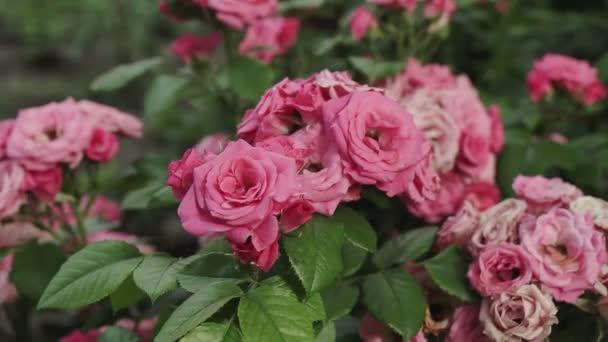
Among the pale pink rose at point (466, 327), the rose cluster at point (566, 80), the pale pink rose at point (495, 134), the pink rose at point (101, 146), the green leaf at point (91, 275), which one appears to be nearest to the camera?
the green leaf at point (91, 275)

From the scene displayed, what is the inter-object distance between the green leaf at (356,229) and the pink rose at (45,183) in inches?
20.3

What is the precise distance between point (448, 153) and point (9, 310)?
0.82 metres

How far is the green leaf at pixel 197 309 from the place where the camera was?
0.85 m

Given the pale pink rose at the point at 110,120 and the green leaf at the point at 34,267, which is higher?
the pale pink rose at the point at 110,120

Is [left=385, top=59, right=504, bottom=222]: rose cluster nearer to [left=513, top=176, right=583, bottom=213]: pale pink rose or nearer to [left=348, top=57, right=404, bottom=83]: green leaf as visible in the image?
[left=348, top=57, right=404, bottom=83]: green leaf

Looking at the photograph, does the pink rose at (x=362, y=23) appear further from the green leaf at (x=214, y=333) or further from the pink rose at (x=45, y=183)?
the green leaf at (x=214, y=333)

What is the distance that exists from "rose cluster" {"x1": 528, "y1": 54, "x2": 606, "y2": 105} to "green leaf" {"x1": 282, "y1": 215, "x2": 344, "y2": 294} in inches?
34.2

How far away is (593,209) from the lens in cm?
110

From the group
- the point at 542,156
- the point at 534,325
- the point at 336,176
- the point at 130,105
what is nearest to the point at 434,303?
the point at 534,325

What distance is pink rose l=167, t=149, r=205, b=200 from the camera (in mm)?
936

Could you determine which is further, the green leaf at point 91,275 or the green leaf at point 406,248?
the green leaf at point 406,248

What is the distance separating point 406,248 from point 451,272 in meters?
0.09

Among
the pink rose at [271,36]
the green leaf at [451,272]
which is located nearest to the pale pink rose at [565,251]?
the green leaf at [451,272]

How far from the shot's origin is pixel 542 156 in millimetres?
1600
